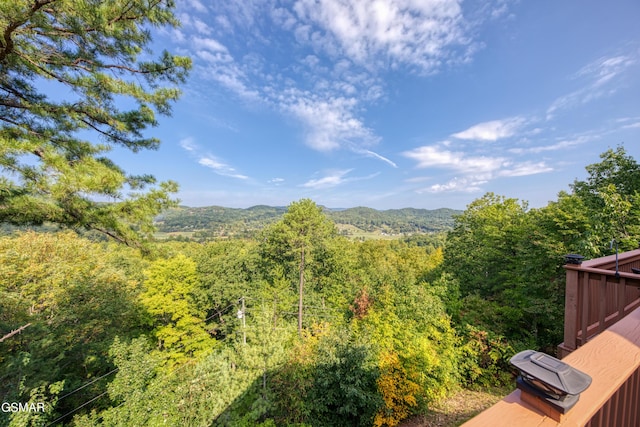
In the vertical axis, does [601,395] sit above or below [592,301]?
above

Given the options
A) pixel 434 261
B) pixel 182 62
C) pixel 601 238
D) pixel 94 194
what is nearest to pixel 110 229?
pixel 94 194

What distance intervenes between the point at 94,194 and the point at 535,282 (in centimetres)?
1259

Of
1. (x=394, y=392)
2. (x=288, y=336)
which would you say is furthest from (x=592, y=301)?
(x=288, y=336)

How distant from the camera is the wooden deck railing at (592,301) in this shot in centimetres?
227

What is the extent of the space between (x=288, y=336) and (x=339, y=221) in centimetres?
11151

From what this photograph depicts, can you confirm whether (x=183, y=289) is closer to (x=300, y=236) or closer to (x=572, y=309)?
(x=300, y=236)

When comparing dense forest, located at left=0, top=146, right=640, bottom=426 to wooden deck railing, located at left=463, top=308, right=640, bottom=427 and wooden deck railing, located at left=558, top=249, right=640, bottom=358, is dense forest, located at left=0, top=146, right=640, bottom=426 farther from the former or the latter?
wooden deck railing, located at left=463, top=308, right=640, bottom=427

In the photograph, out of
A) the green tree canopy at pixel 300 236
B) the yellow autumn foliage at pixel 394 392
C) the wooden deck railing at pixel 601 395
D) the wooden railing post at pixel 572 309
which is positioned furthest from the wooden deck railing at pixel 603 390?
the green tree canopy at pixel 300 236

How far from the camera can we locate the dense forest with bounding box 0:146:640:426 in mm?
6172

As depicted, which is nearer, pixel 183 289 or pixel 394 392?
pixel 394 392

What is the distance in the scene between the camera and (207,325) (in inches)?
631

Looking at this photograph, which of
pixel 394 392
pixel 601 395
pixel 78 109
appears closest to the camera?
pixel 601 395

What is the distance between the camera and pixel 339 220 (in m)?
123

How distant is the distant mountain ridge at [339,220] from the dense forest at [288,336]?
214 feet
